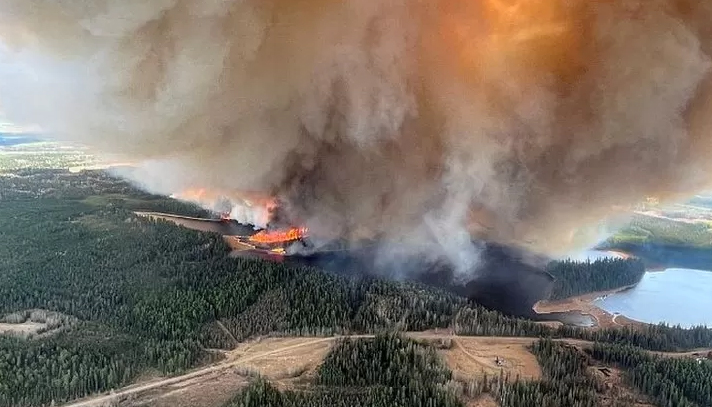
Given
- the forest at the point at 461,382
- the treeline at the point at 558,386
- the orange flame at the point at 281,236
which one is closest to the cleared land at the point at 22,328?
the forest at the point at 461,382

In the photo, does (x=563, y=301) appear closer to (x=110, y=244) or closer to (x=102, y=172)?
(x=110, y=244)

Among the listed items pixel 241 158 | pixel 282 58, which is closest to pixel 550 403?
pixel 282 58

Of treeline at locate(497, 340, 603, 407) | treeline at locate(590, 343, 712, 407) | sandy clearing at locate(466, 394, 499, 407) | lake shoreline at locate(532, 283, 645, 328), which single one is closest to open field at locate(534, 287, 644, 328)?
lake shoreline at locate(532, 283, 645, 328)

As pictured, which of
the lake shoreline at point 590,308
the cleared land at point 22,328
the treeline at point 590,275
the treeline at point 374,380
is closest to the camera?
the treeline at point 374,380

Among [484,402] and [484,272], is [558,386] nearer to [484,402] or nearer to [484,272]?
[484,402]

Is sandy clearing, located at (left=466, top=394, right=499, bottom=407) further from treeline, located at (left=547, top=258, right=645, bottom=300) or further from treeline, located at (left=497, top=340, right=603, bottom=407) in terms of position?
treeline, located at (left=547, top=258, right=645, bottom=300)

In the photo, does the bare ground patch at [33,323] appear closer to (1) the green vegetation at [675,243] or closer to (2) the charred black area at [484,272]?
(2) the charred black area at [484,272]
